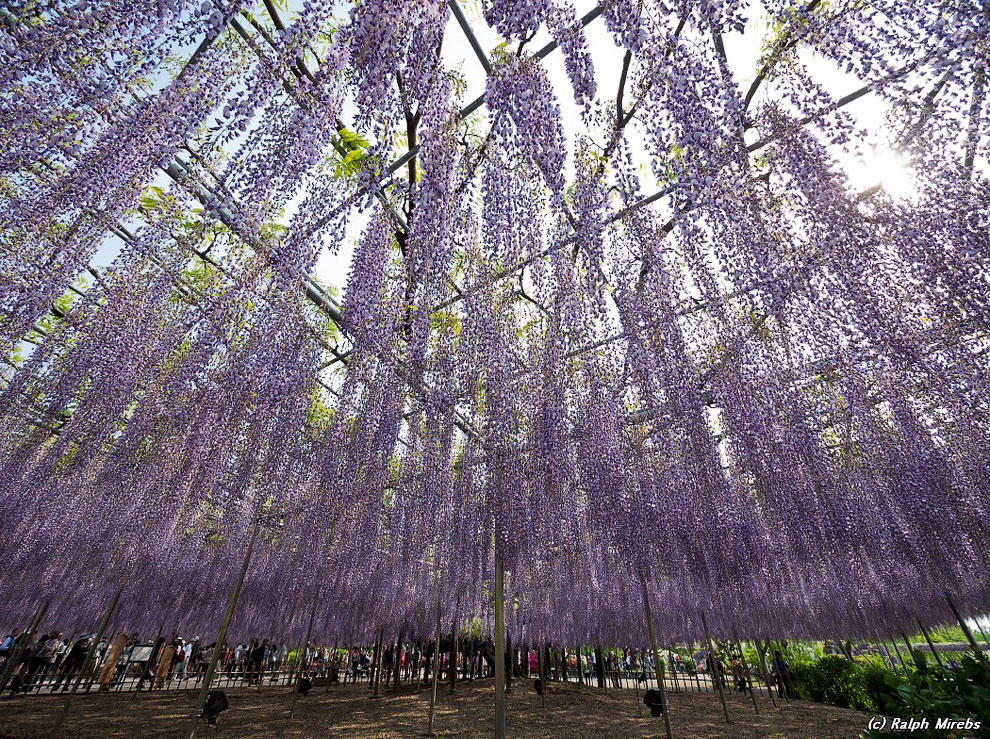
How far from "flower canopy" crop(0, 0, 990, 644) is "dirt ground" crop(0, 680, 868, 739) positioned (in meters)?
2.30

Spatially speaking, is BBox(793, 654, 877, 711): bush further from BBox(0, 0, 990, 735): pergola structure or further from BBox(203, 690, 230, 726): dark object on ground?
BBox(203, 690, 230, 726): dark object on ground

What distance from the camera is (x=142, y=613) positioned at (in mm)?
11219

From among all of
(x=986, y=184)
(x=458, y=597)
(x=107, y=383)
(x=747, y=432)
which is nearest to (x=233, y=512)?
(x=107, y=383)

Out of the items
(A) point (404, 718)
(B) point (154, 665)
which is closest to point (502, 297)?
(A) point (404, 718)

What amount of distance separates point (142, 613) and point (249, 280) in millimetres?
11046

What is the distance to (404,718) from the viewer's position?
8.80 meters

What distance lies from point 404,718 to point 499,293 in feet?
28.3

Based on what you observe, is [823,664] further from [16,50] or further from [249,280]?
[16,50]

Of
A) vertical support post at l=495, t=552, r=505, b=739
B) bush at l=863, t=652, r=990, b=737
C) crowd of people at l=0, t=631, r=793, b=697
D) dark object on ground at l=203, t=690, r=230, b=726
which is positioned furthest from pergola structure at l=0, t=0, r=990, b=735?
crowd of people at l=0, t=631, r=793, b=697

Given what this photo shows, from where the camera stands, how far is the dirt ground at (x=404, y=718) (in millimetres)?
6984

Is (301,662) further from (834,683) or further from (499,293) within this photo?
(834,683)

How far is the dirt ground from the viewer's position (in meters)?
6.98

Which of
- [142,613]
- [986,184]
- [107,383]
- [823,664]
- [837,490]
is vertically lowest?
[823,664]

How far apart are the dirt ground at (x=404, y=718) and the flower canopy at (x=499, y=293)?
7.55 ft
